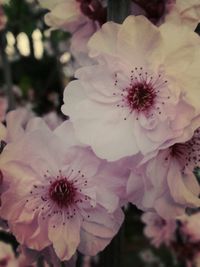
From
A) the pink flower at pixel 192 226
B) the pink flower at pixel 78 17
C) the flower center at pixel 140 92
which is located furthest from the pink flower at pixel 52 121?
the pink flower at pixel 192 226

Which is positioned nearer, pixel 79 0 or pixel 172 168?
pixel 172 168

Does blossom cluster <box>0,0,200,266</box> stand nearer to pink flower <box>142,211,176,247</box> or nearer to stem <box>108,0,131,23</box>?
stem <box>108,0,131,23</box>

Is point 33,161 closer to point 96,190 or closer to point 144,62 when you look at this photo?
point 96,190

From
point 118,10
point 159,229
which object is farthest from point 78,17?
point 159,229

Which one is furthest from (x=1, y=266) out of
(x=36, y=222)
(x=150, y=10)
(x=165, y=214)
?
(x=150, y=10)

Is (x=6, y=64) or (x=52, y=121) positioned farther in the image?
(x=6, y=64)

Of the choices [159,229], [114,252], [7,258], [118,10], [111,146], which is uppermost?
[118,10]

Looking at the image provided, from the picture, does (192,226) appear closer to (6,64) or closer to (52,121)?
(52,121)
